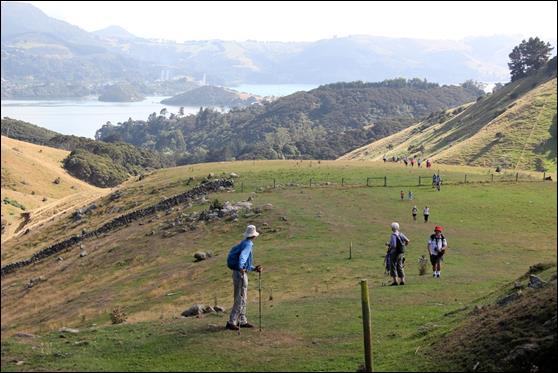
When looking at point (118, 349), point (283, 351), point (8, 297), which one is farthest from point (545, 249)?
point (8, 297)

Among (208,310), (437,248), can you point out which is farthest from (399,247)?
(208,310)

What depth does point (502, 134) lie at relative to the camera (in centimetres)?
10156

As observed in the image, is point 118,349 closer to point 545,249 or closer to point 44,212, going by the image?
point 545,249

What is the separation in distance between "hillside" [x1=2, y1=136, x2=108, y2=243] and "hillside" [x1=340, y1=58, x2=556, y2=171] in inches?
2256

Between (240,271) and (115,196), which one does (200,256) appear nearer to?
(240,271)

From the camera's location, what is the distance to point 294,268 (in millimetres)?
29656

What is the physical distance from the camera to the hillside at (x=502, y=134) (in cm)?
9125

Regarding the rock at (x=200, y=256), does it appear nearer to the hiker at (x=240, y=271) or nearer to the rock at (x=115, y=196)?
the hiker at (x=240, y=271)

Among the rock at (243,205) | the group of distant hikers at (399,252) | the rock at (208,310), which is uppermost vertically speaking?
the group of distant hikers at (399,252)

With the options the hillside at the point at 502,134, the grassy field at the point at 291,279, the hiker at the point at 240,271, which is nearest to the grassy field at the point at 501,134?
the hillside at the point at 502,134

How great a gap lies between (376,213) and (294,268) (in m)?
14.8

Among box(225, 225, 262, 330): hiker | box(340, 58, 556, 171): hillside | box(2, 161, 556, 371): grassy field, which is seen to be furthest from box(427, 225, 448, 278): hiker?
box(340, 58, 556, 171): hillside

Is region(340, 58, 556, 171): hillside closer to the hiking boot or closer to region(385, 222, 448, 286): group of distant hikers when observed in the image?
region(385, 222, 448, 286): group of distant hikers

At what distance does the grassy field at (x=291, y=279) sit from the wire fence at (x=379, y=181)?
45cm
